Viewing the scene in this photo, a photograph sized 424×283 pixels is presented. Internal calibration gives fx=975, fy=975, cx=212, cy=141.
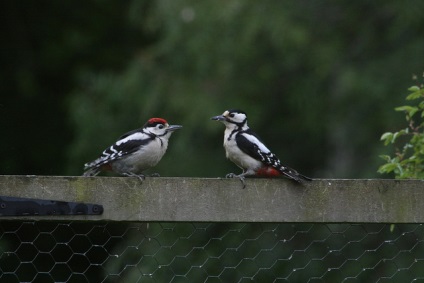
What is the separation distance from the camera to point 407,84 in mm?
10203

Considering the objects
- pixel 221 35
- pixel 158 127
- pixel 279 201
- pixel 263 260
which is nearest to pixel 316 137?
pixel 221 35

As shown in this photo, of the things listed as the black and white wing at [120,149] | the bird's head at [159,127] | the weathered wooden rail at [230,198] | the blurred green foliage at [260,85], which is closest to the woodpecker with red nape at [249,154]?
the bird's head at [159,127]

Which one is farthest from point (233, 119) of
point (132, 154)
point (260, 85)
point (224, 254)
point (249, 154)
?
point (260, 85)

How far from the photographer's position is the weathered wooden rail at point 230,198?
120 inches

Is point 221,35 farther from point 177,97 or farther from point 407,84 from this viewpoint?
point 407,84

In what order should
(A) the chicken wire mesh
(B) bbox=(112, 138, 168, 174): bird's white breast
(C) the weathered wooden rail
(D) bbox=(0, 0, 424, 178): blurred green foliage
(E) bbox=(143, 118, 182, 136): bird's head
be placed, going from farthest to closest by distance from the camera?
(D) bbox=(0, 0, 424, 178): blurred green foliage < (A) the chicken wire mesh < (E) bbox=(143, 118, 182, 136): bird's head < (B) bbox=(112, 138, 168, 174): bird's white breast < (C) the weathered wooden rail

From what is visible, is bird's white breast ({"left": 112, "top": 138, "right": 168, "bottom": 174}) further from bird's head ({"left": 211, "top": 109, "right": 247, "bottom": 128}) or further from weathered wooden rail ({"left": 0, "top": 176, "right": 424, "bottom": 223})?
weathered wooden rail ({"left": 0, "top": 176, "right": 424, "bottom": 223})

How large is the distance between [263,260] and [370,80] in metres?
2.76

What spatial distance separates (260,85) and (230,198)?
7930mm

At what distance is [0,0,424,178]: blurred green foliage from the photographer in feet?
34.0

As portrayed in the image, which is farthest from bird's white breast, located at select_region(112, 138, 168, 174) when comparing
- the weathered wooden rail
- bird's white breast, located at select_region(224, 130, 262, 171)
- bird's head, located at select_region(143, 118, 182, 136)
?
the weathered wooden rail

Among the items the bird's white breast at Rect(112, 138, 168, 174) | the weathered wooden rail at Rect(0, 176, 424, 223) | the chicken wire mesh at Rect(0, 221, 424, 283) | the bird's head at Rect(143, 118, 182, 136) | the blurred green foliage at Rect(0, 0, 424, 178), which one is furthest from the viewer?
the blurred green foliage at Rect(0, 0, 424, 178)

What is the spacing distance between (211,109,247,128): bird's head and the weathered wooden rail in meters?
1.67

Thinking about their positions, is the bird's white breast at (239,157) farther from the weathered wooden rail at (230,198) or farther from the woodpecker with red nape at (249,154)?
the weathered wooden rail at (230,198)
